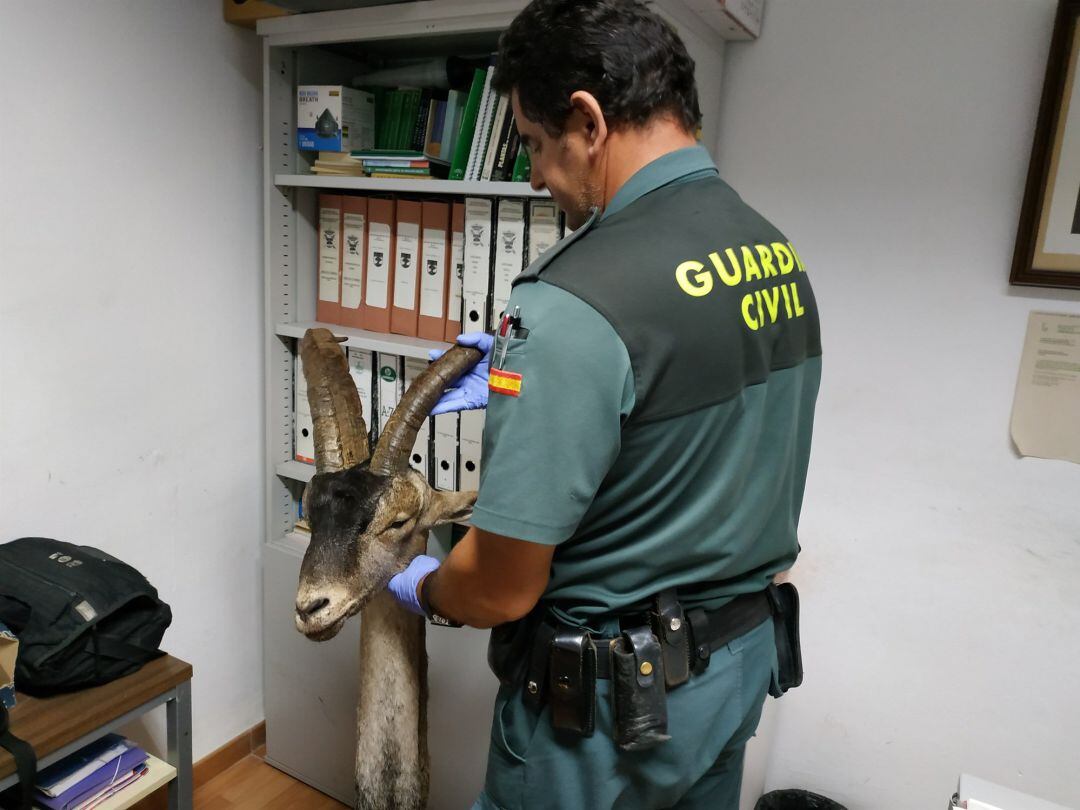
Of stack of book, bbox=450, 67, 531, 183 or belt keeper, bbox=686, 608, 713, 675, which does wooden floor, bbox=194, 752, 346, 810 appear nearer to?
belt keeper, bbox=686, 608, 713, 675

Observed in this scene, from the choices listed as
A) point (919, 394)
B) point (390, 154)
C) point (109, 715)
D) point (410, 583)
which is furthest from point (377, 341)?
point (919, 394)

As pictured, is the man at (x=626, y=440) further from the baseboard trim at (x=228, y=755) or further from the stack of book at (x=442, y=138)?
the baseboard trim at (x=228, y=755)

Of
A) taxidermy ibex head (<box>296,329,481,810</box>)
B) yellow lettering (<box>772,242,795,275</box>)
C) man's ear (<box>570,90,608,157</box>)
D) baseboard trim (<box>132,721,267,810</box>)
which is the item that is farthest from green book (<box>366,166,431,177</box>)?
baseboard trim (<box>132,721,267,810</box>)

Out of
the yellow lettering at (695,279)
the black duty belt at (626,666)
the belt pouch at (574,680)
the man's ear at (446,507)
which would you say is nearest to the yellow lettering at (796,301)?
the yellow lettering at (695,279)

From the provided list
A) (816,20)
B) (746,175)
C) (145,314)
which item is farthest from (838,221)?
(145,314)

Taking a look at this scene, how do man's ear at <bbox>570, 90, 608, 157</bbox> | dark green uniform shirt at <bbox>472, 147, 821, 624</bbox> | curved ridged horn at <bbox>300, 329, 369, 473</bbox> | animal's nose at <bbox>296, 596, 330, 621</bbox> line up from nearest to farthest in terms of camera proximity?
dark green uniform shirt at <bbox>472, 147, 821, 624</bbox> → man's ear at <bbox>570, 90, 608, 157</bbox> → animal's nose at <bbox>296, 596, 330, 621</bbox> → curved ridged horn at <bbox>300, 329, 369, 473</bbox>

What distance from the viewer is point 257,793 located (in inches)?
91.5

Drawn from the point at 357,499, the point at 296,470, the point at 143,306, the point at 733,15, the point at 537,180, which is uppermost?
the point at 733,15

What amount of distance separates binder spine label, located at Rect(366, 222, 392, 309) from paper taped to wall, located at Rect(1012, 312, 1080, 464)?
1542 millimetres

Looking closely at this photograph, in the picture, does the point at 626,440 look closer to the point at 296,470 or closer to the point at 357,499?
the point at 357,499

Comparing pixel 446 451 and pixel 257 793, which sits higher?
pixel 446 451

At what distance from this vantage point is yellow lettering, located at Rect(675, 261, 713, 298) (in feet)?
3.16

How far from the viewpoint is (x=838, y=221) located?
6.17ft

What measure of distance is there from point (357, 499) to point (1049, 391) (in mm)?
1486
